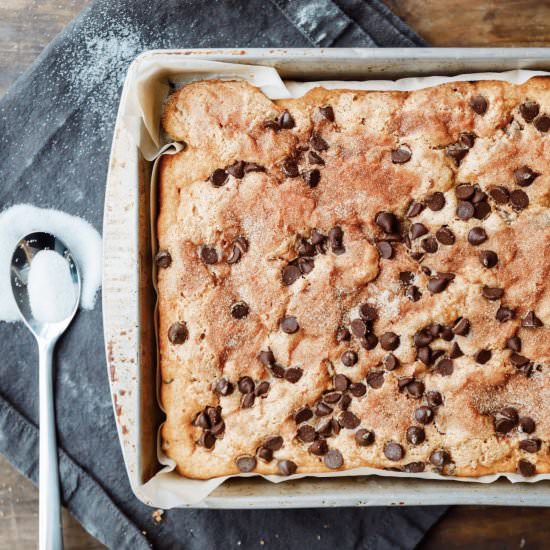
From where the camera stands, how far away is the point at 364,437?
2.05 m

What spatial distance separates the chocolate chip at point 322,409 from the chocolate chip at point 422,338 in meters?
0.34

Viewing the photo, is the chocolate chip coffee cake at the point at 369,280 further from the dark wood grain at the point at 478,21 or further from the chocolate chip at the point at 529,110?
the dark wood grain at the point at 478,21

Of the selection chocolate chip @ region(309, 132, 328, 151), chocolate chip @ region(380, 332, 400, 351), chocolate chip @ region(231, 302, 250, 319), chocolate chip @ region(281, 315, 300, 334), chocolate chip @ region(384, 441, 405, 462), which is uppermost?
chocolate chip @ region(309, 132, 328, 151)

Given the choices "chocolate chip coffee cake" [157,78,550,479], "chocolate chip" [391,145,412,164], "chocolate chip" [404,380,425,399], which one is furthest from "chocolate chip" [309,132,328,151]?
"chocolate chip" [404,380,425,399]

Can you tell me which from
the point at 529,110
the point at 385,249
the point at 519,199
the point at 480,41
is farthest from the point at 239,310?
the point at 480,41

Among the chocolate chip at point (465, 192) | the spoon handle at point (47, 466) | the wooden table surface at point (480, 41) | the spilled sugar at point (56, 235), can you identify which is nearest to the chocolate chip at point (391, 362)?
the chocolate chip at point (465, 192)

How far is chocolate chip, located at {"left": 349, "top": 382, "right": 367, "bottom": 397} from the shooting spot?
2.08 metres

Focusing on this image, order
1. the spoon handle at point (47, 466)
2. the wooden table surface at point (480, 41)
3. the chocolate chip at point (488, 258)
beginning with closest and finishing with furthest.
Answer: the chocolate chip at point (488, 258), the spoon handle at point (47, 466), the wooden table surface at point (480, 41)

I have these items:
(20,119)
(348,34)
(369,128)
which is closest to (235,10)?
(348,34)

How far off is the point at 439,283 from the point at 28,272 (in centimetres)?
149

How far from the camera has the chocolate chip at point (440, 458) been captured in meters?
2.05

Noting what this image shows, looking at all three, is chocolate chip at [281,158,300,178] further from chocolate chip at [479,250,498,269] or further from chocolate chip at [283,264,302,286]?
chocolate chip at [479,250,498,269]

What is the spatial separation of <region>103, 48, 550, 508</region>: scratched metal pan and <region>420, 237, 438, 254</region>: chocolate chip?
557 millimetres

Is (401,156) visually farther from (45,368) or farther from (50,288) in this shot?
(45,368)
